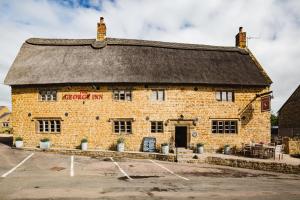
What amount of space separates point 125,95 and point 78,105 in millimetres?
3592

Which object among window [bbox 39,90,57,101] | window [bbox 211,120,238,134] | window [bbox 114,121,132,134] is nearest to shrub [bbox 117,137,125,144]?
window [bbox 114,121,132,134]

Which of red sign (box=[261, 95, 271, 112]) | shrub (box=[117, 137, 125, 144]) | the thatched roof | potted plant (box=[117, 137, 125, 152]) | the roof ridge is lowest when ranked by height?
potted plant (box=[117, 137, 125, 152])

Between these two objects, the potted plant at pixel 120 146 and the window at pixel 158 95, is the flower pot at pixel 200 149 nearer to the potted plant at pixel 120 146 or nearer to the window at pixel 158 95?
the window at pixel 158 95

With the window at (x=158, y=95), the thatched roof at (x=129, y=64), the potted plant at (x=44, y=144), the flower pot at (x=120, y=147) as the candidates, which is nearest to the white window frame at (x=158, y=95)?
the window at (x=158, y=95)

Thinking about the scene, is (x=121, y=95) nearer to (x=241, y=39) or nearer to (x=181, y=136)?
(x=181, y=136)

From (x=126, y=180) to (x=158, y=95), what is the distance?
32.4ft

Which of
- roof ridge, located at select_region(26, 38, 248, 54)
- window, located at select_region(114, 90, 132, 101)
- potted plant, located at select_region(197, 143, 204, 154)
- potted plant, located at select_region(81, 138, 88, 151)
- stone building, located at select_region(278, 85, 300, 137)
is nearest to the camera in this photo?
potted plant, located at select_region(81, 138, 88, 151)

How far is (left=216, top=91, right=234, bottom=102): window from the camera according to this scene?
70.6 feet

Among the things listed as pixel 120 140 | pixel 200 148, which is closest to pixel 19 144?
pixel 120 140

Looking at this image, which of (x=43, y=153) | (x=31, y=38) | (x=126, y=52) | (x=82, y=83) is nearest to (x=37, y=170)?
(x=43, y=153)

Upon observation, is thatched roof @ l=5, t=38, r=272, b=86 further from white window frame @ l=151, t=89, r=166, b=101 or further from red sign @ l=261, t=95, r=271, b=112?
red sign @ l=261, t=95, r=271, b=112

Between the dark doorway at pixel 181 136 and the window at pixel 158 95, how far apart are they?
2645 millimetres

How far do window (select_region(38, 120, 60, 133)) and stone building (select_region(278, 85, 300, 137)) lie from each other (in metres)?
26.5

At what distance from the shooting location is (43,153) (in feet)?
59.5
